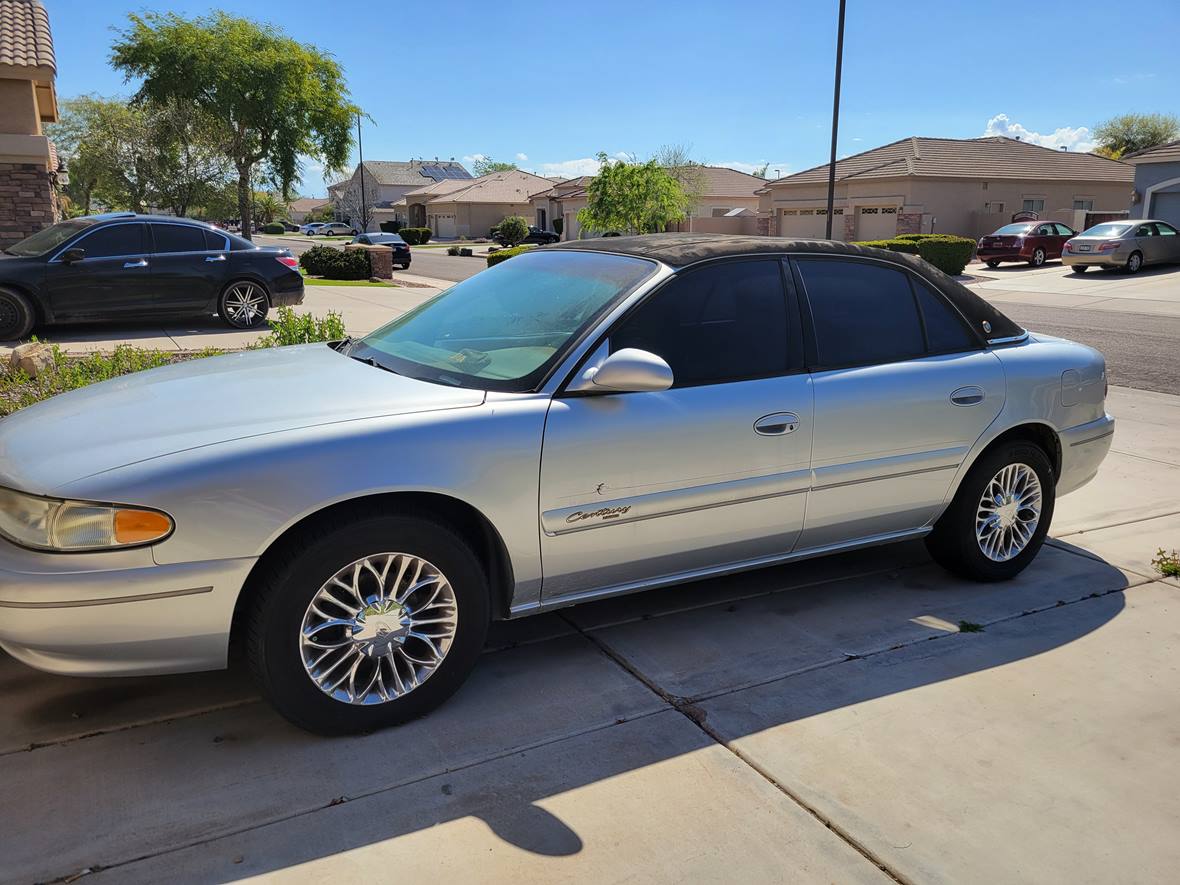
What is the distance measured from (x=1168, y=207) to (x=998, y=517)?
3280 cm

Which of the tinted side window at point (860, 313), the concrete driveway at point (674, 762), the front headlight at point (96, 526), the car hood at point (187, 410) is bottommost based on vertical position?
the concrete driveway at point (674, 762)

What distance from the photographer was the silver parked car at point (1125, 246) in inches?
1054

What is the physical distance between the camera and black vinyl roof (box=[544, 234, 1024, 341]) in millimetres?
4008

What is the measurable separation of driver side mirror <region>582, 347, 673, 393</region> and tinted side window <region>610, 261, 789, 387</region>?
20cm

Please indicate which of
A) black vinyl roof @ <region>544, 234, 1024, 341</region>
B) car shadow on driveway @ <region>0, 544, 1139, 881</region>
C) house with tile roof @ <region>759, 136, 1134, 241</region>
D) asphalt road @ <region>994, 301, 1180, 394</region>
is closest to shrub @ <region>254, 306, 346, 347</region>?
black vinyl roof @ <region>544, 234, 1024, 341</region>

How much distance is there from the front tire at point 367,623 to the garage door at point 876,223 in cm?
3815

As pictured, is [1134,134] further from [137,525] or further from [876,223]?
[137,525]

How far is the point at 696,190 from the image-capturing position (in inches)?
2191

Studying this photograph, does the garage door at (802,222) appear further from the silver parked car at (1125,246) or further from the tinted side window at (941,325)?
the tinted side window at (941,325)

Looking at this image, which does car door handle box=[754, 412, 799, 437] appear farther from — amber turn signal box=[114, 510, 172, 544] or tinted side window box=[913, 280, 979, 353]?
amber turn signal box=[114, 510, 172, 544]

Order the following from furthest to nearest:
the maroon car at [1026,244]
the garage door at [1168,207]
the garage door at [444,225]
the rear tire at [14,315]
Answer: the garage door at [444,225] < the garage door at [1168,207] < the maroon car at [1026,244] < the rear tire at [14,315]

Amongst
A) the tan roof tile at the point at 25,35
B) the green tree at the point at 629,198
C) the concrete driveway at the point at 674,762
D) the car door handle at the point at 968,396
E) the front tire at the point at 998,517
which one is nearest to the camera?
the concrete driveway at the point at 674,762

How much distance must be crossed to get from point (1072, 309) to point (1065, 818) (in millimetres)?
19719

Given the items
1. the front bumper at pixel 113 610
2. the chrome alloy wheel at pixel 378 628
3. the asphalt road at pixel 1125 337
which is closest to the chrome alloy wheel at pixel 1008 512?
the chrome alloy wheel at pixel 378 628
